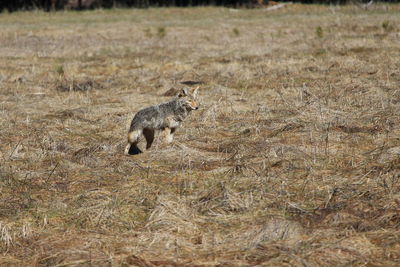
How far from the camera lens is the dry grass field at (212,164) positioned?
19.9 ft

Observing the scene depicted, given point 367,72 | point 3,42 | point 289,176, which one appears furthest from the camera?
point 3,42

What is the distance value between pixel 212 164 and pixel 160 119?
212cm

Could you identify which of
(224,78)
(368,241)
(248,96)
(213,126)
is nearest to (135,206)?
(368,241)

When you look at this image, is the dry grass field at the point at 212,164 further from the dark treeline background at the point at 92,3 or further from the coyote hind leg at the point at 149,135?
the dark treeline background at the point at 92,3

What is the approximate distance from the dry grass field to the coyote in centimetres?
31

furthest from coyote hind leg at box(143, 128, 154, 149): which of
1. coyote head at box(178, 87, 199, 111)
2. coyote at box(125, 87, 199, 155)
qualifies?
coyote head at box(178, 87, 199, 111)

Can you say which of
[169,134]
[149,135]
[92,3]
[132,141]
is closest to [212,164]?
[132,141]

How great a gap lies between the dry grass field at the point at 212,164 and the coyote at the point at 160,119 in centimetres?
31

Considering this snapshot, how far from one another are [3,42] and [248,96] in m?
16.0

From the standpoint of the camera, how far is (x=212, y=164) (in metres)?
8.86

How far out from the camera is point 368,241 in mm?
5934

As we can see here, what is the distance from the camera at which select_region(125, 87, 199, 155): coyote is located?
10.4 metres

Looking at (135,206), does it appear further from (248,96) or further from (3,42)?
(3,42)

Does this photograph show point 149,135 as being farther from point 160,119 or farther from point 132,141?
point 132,141
